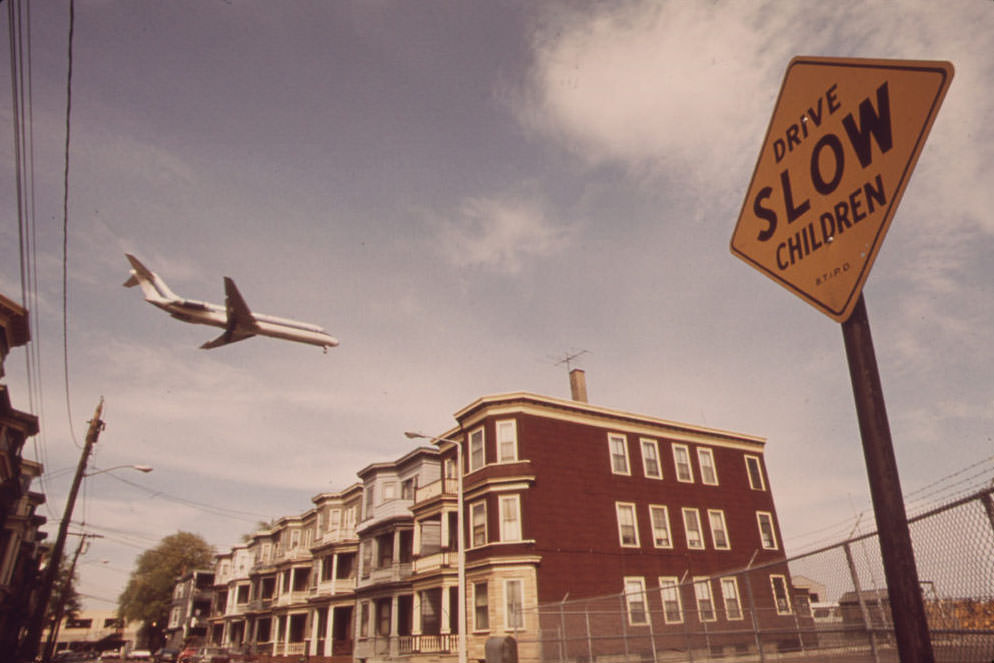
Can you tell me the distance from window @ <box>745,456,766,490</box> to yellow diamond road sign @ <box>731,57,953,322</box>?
40162 mm

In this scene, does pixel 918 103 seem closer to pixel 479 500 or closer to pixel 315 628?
pixel 479 500

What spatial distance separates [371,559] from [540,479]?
52.7 feet

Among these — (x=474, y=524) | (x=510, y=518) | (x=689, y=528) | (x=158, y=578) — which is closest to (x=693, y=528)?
(x=689, y=528)

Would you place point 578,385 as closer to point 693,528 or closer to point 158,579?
point 693,528

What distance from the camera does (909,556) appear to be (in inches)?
96.3

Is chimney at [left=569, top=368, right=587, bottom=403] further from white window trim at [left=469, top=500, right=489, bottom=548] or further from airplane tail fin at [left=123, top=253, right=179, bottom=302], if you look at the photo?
airplane tail fin at [left=123, top=253, right=179, bottom=302]

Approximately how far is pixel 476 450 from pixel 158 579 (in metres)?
76.3

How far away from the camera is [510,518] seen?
2964 centimetres

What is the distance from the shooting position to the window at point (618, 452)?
33969 mm

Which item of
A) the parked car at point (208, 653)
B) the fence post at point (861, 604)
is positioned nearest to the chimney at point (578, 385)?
the fence post at point (861, 604)

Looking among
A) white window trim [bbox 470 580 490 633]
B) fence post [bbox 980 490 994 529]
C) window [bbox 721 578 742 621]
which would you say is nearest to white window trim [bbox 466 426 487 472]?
white window trim [bbox 470 580 490 633]

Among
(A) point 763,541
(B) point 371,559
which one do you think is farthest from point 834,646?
(B) point 371,559

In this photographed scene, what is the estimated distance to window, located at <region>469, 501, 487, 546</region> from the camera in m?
30.2

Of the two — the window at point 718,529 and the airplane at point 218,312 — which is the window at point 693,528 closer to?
the window at point 718,529
